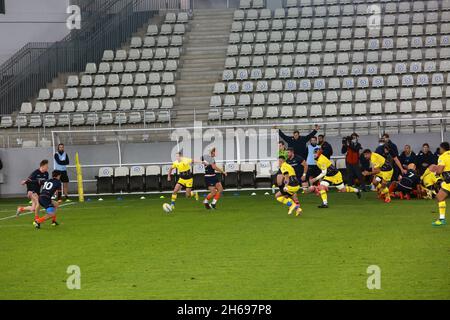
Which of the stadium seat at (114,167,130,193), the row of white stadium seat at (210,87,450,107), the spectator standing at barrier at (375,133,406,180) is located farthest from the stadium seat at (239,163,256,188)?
the spectator standing at barrier at (375,133,406,180)

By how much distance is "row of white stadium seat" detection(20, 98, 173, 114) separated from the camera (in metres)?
35.5

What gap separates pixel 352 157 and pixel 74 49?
16.3 m

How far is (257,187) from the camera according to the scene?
103 ft

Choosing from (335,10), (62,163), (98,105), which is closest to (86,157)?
(62,163)

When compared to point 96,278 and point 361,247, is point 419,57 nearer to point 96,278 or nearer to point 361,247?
point 361,247

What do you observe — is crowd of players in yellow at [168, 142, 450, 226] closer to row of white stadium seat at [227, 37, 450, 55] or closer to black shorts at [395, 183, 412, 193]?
black shorts at [395, 183, 412, 193]

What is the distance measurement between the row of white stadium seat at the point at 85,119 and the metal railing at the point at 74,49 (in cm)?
281

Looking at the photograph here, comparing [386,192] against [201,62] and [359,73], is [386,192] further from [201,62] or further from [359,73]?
[201,62]

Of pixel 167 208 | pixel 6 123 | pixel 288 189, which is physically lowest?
pixel 167 208

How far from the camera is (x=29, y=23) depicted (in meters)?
38.6

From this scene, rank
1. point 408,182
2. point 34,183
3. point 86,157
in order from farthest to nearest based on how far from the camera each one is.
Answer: point 86,157 → point 408,182 → point 34,183

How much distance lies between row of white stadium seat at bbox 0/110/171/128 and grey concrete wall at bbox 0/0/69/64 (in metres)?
5.09
